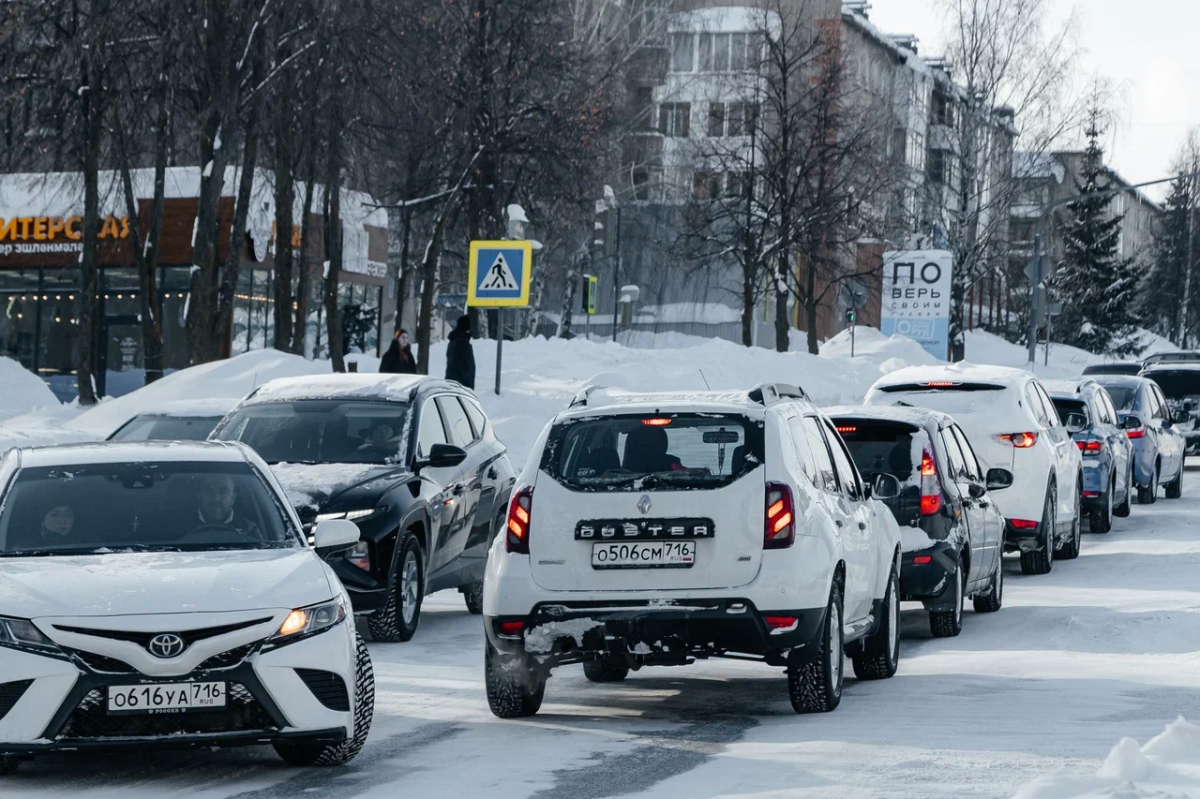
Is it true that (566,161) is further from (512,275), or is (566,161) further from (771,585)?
(771,585)

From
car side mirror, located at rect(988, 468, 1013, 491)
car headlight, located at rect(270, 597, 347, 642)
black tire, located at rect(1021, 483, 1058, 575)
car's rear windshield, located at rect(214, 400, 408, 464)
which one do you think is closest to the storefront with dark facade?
black tire, located at rect(1021, 483, 1058, 575)

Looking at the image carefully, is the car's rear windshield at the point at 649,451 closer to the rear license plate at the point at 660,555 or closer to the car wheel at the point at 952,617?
the rear license plate at the point at 660,555

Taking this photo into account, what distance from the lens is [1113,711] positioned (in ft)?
31.2

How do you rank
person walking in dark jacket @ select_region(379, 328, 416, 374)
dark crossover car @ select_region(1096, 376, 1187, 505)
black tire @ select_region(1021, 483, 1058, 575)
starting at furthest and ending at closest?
person walking in dark jacket @ select_region(379, 328, 416, 374) < dark crossover car @ select_region(1096, 376, 1187, 505) < black tire @ select_region(1021, 483, 1058, 575)

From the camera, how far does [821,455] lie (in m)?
10.1

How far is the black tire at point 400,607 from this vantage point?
41.2ft

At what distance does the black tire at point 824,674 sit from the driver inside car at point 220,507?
2627mm

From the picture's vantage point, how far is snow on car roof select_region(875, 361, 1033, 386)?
17438mm

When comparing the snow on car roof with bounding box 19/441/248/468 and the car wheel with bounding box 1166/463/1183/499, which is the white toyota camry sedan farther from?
the car wheel with bounding box 1166/463/1183/499

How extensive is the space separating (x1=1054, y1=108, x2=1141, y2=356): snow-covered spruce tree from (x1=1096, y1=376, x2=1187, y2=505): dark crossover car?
65.0 metres

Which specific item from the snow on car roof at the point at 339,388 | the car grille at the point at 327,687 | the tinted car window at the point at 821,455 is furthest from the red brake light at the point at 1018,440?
the car grille at the point at 327,687

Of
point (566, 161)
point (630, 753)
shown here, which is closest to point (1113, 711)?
point (630, 753)

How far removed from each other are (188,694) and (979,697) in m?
4.41

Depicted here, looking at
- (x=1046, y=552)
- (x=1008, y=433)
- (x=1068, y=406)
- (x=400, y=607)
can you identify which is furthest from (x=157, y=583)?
(x=1068, y=406)
